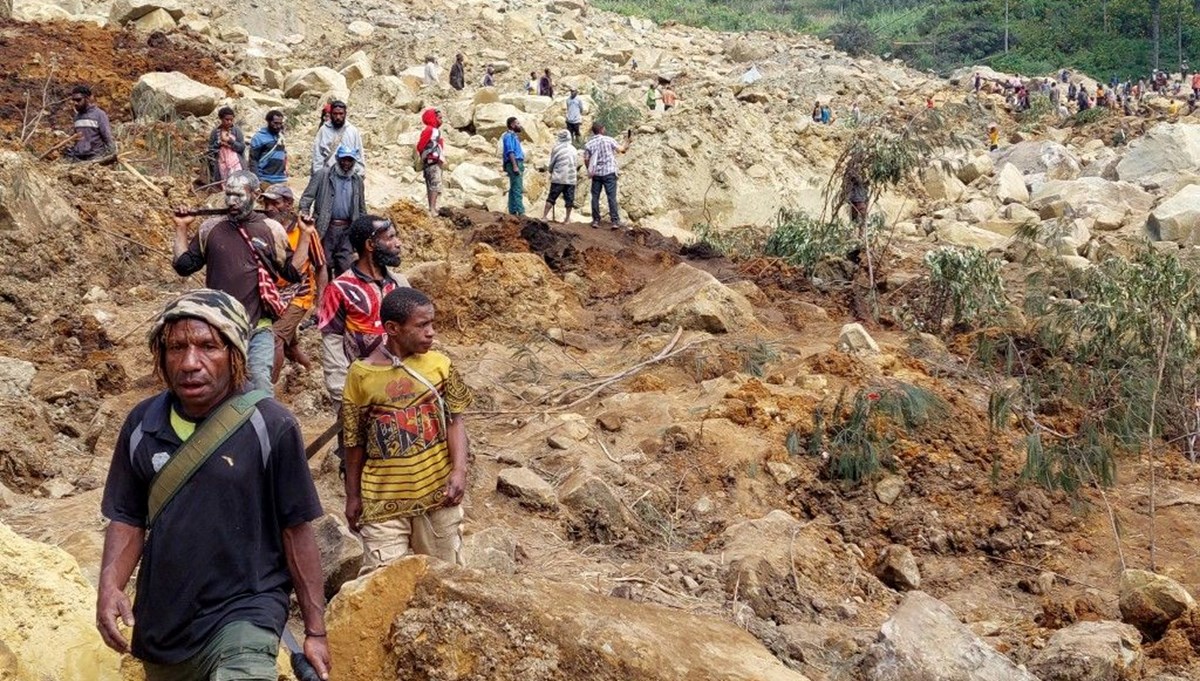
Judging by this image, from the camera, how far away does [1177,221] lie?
1387cm

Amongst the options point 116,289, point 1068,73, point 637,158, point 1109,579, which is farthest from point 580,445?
point 1068,73

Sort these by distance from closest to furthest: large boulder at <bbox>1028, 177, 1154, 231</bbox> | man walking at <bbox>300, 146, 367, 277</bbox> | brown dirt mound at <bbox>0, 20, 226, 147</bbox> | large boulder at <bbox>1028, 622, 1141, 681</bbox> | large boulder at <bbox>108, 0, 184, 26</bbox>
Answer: large boulder at <bbox>1028, 622, 1141, 681</bbox>
man walking at <bbox>300, 146, 367, 277</bbox>
brown dirt mound at <bbox>0, 20, 226, 147</bbox>
large boulder at <bbox>1028, 177, 1154, 231</bbox>
large boulder at <bbox>108, 0, 184, 26</bbox>

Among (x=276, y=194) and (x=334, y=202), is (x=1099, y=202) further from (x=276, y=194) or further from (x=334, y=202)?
(x=276, y=194)

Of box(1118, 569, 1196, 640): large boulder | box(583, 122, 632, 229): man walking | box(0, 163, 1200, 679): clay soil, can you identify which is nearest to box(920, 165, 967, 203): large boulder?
box(583, 122, 632, 229): man walking

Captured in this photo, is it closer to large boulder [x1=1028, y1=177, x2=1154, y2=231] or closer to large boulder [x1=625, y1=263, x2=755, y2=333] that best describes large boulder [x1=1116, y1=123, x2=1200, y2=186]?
large boulder [x1=1028, y1=177, x2=1154, y2=231]

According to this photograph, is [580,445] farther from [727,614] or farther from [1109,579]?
[1109,579]

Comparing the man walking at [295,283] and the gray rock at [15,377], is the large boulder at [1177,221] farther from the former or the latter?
the gray rock at [15,377]

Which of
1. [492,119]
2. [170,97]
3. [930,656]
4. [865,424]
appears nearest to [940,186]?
[492,119]

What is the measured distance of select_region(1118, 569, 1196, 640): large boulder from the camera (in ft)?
13.8

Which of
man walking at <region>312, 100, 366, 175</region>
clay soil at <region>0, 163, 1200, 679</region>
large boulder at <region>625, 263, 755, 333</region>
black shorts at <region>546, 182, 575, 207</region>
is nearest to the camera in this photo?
clay soil at <region>0, 163, 1200, 679</region>

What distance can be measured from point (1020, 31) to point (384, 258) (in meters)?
48.3

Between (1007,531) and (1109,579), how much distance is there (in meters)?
0.57

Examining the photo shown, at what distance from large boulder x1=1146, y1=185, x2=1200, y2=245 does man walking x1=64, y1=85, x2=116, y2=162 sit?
11806 mm

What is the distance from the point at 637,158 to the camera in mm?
15570
